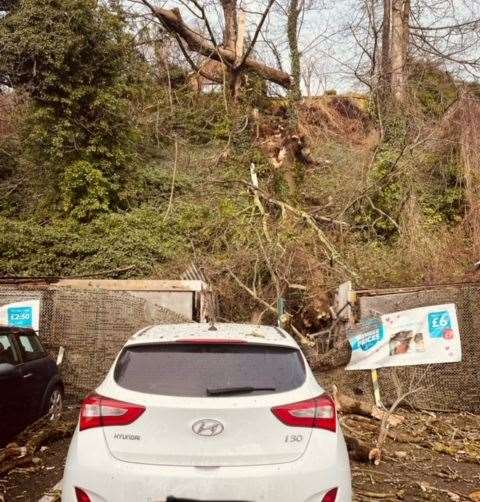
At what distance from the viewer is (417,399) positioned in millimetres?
8125

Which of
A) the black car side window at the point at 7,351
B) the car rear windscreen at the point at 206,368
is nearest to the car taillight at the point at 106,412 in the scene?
the car rear windscreen at the point at 206,368

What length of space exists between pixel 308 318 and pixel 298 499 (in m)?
8.43

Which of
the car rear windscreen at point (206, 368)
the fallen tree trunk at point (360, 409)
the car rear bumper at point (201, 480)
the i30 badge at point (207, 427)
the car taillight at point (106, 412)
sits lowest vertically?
the fallen tree trunk at point (360, 409)

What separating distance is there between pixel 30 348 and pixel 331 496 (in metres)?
5.33

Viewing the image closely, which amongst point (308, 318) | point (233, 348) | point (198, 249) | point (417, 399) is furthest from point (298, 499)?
point (198, 249)

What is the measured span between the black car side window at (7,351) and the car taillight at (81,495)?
146 inches

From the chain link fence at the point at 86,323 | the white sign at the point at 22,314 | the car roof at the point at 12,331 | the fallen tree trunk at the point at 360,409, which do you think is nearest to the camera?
the car roof at the point at 12,331

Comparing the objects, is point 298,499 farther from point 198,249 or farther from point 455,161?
point 455,161

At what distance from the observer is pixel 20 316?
923 cm

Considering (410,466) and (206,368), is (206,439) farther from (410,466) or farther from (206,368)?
(410,466)

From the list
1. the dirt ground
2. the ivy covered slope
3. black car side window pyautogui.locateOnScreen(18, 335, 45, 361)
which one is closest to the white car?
the dirt ground

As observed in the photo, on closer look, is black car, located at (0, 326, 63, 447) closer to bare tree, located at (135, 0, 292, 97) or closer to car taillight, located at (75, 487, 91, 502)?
car taillight, located at (75, 487, 91, 502)

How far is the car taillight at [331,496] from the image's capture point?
3291 millimetres

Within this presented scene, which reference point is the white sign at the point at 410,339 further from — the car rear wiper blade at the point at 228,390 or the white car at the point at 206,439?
the car rear wiper blade at the point at 228,390
